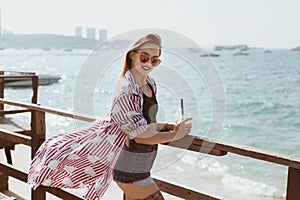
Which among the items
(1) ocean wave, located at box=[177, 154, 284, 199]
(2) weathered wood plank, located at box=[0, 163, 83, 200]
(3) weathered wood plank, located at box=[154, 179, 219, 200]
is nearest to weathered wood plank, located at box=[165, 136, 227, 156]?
(3) weathered wood plank, located at box=[154, 179, 219, 200]

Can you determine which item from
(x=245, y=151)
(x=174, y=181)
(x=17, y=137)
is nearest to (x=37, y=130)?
(x=17, y=137)

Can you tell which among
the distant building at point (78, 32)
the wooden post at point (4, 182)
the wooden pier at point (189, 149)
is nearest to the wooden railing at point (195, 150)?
the wooden pier at point (189, 149)

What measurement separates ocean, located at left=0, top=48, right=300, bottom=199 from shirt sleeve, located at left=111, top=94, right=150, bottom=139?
166mm

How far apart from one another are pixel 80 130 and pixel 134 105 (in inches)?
14.5

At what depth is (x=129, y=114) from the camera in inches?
69.6

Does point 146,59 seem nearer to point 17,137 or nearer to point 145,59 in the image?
point 145,59

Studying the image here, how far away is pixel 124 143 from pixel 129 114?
169 millimetres

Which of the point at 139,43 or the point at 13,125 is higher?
the point at 139,43

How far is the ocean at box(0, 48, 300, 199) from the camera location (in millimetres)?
2061

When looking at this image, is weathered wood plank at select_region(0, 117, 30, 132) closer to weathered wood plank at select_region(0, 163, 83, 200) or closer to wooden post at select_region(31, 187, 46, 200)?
weathered wood plank at select_region(0, 163, 83, 200)

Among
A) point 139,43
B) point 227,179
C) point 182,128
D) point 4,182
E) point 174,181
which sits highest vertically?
point 139,43

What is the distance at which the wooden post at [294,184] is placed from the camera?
5.89ft

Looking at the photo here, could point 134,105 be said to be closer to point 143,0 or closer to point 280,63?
point 143,0

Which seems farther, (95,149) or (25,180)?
(25,180)
